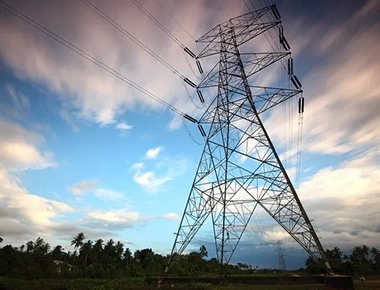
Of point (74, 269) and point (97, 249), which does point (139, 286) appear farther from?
point (97, 249)

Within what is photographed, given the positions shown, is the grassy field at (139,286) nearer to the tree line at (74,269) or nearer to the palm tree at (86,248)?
the tree line at (74,269)

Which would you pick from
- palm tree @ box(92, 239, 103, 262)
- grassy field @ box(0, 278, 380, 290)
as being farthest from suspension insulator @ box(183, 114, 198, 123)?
palm tree @ box(92, 239, 103, 262)

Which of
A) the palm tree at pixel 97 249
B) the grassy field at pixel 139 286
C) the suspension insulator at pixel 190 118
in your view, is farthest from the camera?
the palm tree at pixel 97 249

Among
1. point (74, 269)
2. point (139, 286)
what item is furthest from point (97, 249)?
point (139, 286)

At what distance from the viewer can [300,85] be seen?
82.4 ft

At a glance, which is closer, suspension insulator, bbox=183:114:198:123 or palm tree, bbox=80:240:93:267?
suspension insulator, bbox=183:114:198:123

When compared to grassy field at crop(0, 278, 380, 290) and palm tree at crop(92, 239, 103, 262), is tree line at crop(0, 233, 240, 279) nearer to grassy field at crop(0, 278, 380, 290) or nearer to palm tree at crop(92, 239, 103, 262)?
palm tree at crop(92, 239, 103, 262)

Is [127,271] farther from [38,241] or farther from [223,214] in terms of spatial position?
[223,214]

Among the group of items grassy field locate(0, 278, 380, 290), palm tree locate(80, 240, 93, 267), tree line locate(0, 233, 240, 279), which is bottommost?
grassy field locate(0, 278, 380, 290)

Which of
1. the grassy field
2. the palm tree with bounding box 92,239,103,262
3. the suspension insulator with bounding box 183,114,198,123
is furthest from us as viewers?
the palm tree with bounding box 92,239,103,262

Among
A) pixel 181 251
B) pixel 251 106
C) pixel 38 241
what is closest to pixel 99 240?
pixel 38 241

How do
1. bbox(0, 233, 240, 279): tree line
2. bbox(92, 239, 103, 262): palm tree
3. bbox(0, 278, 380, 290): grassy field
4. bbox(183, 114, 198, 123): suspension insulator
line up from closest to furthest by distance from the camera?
bbox(0, 278, 380, 290): grassy field
bbox(183, 114, 198, 123): suspension insulator
bbox(0, 233, 240, 279): tree line
bbox(92, 239, 103, 262): palm tree

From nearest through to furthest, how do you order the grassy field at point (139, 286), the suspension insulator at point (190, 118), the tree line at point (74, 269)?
the grassy field at point (139, 286)
the suspension insulator at point (190, 118)
the tree line at point (74, 269)

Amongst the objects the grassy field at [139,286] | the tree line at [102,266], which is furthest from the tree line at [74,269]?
the grassy field at [139,286]
